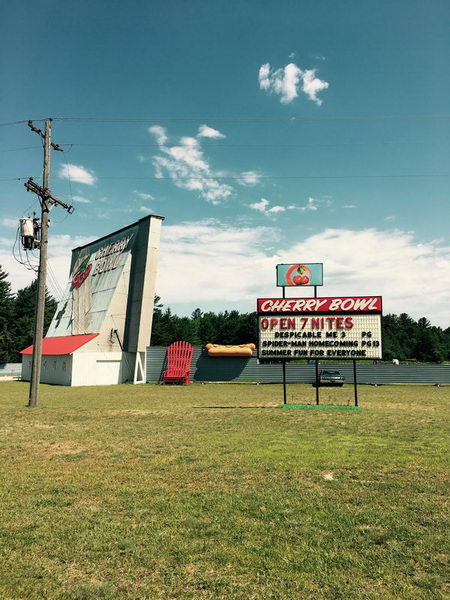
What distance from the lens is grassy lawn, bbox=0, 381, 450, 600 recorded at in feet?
14.3

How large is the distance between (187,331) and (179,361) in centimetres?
5661

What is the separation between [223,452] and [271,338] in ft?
35.1

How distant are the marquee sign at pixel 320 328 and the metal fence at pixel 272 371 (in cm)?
2048

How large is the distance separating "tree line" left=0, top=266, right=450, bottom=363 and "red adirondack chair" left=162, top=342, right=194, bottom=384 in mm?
37453

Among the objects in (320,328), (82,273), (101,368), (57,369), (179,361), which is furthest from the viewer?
(82,273)

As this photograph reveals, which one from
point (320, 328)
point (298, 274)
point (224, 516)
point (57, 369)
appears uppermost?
point (298, 274)

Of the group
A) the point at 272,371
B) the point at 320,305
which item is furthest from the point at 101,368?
the point at 320,305

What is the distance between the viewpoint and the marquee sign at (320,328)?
63.6ft

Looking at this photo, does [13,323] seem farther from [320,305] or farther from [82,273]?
[320,305]

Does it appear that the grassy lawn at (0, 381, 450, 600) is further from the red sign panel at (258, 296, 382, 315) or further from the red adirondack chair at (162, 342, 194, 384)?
the red adirondack chair at (162, 342, 194, 384)

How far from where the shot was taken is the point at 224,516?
20.0ft

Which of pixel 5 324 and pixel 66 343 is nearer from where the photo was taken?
pixel 66 343

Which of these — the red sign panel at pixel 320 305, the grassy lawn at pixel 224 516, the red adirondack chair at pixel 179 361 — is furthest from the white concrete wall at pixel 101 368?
the grassy lawn at pixel 224 516

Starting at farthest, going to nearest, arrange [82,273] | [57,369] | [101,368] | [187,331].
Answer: [187,331], [82,273], [57,369], [101,368]
